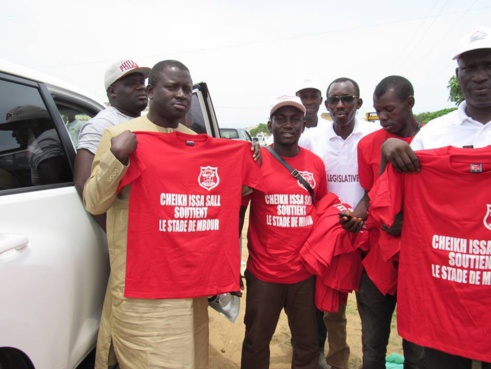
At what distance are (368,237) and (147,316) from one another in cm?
154

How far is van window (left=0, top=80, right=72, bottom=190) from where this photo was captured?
1.81m

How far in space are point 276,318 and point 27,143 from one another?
1987 mm

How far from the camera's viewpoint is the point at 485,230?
1776 millimetres

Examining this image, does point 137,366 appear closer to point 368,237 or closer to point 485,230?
point 368,237

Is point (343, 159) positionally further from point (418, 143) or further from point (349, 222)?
point (418, 143)

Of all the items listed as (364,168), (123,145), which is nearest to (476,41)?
(364,168)

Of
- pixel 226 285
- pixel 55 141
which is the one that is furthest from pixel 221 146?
pixel 55 141

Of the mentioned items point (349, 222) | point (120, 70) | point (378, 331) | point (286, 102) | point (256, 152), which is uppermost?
point (120, 70)

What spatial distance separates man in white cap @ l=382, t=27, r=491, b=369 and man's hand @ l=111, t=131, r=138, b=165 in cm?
135

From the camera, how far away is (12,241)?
59.1 inches

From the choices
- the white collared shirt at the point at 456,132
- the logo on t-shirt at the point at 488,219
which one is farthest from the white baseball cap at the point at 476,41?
the logo on t-shirt at the point at 488,219

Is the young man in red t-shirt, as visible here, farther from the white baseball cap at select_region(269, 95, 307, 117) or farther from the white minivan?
the white minivan

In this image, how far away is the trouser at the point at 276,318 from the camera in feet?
8.55

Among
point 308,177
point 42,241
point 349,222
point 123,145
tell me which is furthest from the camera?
point 308,177
